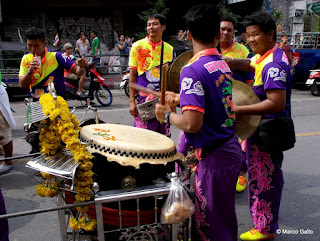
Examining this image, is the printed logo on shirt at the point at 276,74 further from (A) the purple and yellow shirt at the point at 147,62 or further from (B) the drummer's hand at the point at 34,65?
(B) the drummer's hand at the point at 34,65

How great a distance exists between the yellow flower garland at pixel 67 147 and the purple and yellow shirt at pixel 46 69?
5.54 feet

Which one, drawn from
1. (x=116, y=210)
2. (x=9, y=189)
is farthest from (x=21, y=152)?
(x=116, y=210)

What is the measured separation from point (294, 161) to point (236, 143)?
9.71 ft

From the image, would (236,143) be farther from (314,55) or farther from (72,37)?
(72,37)

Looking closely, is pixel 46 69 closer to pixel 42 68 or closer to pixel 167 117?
pixel 42 68

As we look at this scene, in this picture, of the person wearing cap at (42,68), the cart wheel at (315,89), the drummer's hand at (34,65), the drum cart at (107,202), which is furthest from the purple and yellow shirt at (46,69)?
the cart wheel at (315,89)

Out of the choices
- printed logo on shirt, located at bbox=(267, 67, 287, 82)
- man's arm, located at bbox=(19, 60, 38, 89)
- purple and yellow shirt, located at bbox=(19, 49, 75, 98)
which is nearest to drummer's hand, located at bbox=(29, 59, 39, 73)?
man's arm, located at bbox=(19, 60, 38, 89)

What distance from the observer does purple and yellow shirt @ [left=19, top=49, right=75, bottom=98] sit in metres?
3.55

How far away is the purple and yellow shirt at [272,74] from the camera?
2.19 meters

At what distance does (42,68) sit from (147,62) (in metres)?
1.20

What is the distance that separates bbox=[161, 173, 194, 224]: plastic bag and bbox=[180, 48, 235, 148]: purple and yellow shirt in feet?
0.87

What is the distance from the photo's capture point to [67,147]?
1.75 meters

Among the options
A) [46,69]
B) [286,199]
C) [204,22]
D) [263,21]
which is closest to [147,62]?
[46,69]

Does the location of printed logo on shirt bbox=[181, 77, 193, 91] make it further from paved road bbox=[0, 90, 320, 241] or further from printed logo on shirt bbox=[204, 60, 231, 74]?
paved road bbox=[0, 90, 320, 241]
